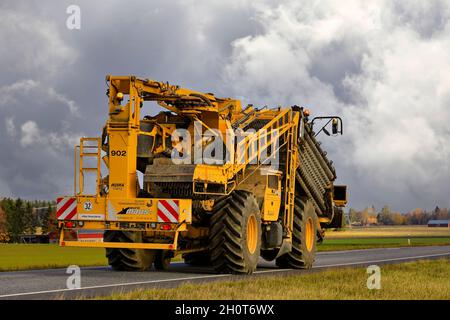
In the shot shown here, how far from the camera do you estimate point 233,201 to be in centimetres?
1955

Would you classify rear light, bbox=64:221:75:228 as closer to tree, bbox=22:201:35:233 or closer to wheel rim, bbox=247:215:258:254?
wheel rim, bbox=247:215:258:254

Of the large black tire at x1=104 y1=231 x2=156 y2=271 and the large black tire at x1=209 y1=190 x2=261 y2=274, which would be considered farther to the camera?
the large black tire at x1=104 y1=231 x2=156 y2=271

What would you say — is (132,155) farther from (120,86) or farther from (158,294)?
(158,294)

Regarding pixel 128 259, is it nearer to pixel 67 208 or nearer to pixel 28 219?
pixel 67 208

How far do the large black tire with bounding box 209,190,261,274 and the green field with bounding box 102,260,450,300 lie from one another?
1657mm

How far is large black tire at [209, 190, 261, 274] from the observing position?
63.3 feet

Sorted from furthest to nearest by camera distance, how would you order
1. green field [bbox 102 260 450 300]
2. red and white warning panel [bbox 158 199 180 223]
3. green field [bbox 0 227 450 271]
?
1. green field [bbox 0 227 450 271]
2. red and white warning panel [bbox 158 199 180 223]
3. green field [bbox 102 260 450 300]

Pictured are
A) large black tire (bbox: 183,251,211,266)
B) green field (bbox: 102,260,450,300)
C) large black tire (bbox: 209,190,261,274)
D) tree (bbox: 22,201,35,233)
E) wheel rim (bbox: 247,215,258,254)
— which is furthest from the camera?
tree (bbox: 22,201,35,233)

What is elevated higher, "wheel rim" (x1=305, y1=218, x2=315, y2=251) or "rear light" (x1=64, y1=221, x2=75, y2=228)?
"rear light" (x1=64, y1=221, x2=75, y2=228)

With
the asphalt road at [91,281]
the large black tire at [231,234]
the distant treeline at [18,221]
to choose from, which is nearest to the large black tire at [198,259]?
the asphalt road at [91,281]

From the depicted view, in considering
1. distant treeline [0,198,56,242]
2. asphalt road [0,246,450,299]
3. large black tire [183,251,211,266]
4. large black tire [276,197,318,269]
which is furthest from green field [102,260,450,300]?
distant treeline [0,198,56,242]

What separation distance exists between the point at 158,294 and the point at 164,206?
5.02 metres

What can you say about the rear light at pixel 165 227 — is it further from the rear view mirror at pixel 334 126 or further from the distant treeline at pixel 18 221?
the distant treeline at pixel 18 221
